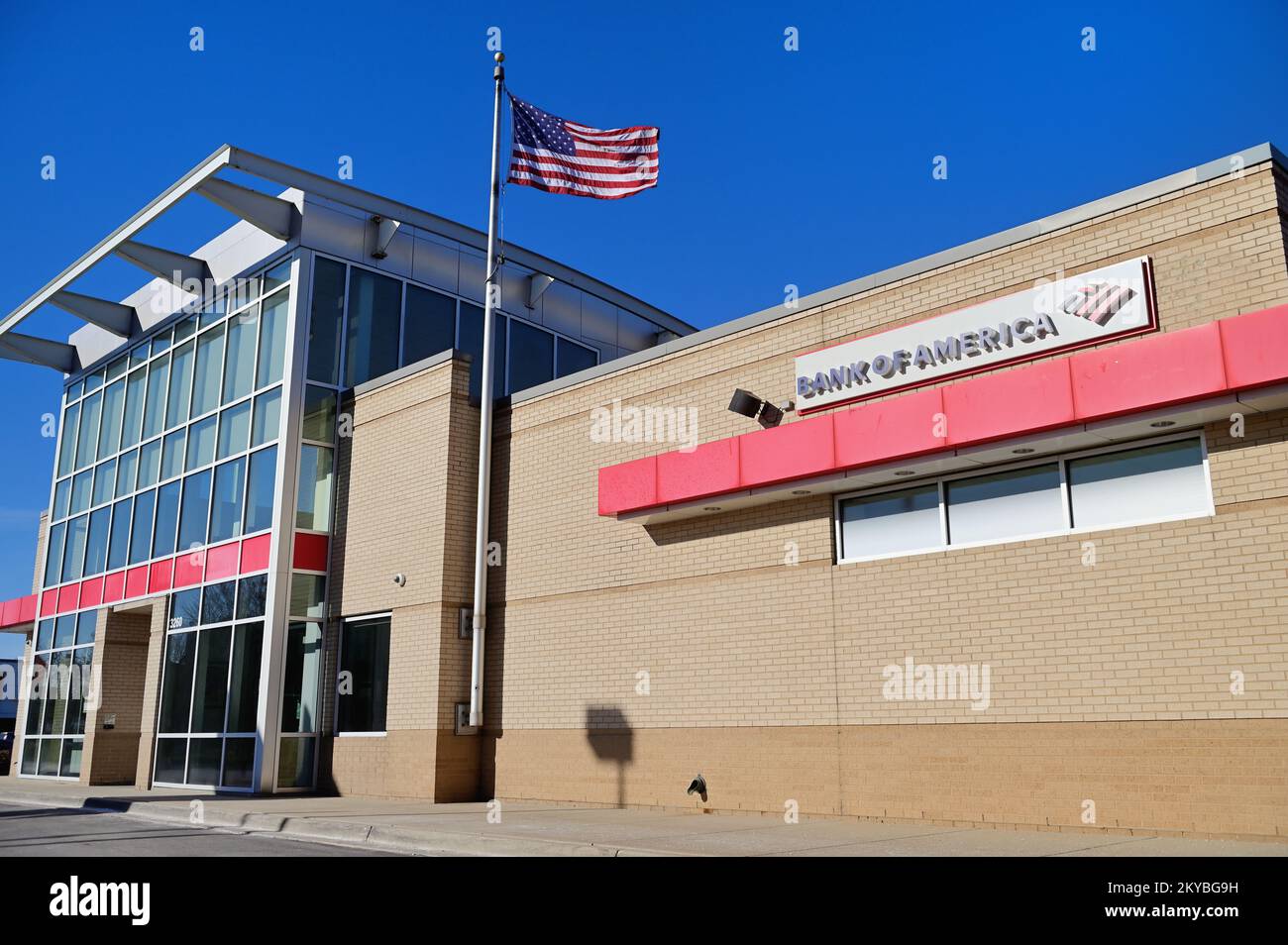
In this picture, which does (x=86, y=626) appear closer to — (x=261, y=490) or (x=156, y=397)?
(x=156, y=397)

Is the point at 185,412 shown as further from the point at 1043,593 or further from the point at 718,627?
the point at 1043,593

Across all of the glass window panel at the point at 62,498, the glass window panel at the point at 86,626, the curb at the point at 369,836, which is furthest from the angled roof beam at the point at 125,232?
the curb at the point at 369,836

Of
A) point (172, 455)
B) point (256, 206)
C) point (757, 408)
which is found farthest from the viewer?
point (172, 455)

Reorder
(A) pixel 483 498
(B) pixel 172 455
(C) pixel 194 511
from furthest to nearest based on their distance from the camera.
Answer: (B) pixel 172 455
(C) pixel 194 511
(A) pixel 483 498

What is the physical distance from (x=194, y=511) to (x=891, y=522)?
50.4ft

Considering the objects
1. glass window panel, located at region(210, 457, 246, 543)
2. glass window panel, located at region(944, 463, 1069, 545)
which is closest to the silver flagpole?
glass window panel, located at region(210, 457, 246, 543)

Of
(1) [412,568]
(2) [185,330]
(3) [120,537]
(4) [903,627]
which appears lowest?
(4) [903,627]

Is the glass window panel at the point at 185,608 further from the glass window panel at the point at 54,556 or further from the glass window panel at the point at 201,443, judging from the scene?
the glass window panel at the point at 54,556

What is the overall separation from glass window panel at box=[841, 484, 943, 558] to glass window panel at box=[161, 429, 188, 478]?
15736 millimetres

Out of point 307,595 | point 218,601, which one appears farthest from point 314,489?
point 218,601

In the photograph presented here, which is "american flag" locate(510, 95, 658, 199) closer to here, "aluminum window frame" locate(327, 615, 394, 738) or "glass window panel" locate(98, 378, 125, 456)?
"aluminum window frame" locate(327, 615, 394, 738)

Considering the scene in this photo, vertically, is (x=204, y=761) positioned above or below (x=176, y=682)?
below

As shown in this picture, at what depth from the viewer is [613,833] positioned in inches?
443
